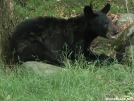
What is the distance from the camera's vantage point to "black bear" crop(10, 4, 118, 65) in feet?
25.9

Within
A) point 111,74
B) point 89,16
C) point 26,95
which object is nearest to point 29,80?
point 26,95

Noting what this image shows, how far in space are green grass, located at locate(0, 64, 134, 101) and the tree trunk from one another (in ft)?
5.77

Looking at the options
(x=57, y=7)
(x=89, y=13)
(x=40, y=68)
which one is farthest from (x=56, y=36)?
(x=57, y=7)

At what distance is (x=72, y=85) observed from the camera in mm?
5891

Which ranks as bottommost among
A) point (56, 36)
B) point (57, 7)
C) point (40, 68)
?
point (40, 68)

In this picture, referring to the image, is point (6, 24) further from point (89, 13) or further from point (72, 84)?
point (72, 84)

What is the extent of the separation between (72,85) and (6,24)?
131 inches

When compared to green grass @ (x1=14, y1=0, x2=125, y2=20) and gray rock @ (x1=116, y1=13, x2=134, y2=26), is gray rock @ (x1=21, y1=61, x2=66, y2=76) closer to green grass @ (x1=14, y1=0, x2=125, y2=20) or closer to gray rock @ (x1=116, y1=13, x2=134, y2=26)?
gray rock @ (x1=116, y1=13, x2=134, y2=26)

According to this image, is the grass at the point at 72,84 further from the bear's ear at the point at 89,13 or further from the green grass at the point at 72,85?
the bear's ear at the point at 89,13

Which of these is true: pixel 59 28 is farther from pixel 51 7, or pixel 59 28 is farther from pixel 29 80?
pixel 51 7

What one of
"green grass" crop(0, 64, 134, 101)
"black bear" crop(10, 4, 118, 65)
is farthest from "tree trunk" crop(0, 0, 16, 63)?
"green grass" crop(0, 64, 134, 101)

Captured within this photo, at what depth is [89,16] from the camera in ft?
28.1

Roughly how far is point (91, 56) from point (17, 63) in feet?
6.49

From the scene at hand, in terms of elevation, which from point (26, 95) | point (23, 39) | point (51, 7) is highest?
point (51, 7)
